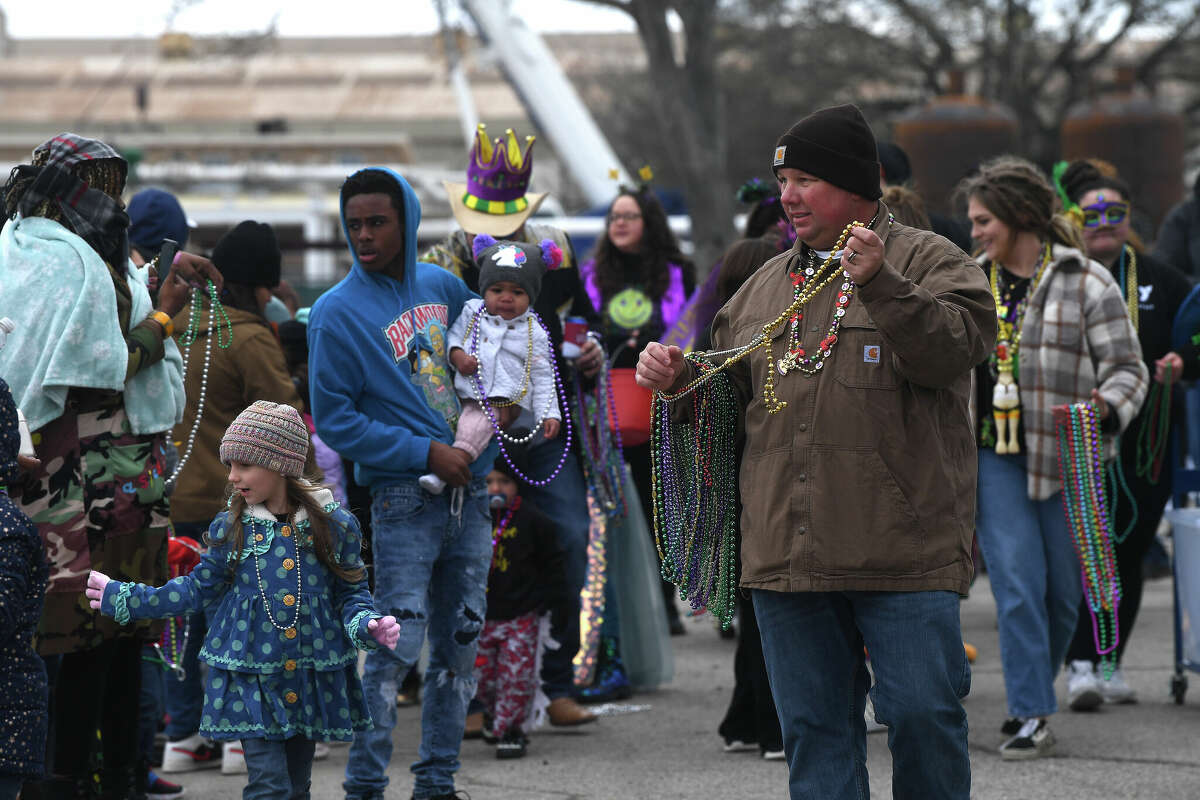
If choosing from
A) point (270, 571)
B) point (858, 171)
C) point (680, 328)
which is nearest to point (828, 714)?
point (858, 171)

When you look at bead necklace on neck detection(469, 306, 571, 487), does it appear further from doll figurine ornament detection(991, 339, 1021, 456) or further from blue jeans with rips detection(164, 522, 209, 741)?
doll figurine ornament detection(991, 339, 1021, 456)

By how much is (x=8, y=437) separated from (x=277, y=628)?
0.84 m

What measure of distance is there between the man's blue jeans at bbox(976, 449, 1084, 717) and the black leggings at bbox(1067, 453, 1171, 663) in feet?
2.30

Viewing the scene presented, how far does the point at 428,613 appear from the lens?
5.22 metres

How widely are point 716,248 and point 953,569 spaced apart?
15.9m

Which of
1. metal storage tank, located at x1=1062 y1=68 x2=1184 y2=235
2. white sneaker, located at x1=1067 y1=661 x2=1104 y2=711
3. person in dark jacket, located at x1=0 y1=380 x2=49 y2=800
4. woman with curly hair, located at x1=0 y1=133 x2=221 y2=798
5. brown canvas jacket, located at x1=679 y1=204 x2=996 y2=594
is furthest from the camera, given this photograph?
metal storage tank, located at x1=1062 y1=68 x2=1184 y2=235

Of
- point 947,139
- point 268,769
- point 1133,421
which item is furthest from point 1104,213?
point 947,139

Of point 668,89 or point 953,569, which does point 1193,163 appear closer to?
point 668,89

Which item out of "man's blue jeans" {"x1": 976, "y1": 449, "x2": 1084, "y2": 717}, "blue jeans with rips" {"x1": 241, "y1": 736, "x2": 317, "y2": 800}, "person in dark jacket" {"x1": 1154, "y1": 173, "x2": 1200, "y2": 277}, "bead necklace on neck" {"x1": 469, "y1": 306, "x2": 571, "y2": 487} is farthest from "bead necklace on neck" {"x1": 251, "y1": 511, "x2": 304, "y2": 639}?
"person in dark jacket" {"x1": 1154, "y1": 173, "x2": 1200, "y2": 277}

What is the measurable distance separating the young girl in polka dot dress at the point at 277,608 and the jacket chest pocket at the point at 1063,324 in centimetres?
276

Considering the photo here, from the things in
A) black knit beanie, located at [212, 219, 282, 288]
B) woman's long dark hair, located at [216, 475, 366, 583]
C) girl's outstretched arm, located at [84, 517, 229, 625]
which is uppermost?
black knit beanie, located at [212, 219, 282, 288]

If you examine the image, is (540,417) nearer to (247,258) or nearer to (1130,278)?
(247,258)

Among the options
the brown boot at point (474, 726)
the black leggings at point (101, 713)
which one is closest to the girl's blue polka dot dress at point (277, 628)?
the black leggings at point (101, 713)

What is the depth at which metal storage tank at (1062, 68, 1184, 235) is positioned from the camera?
20.2m
